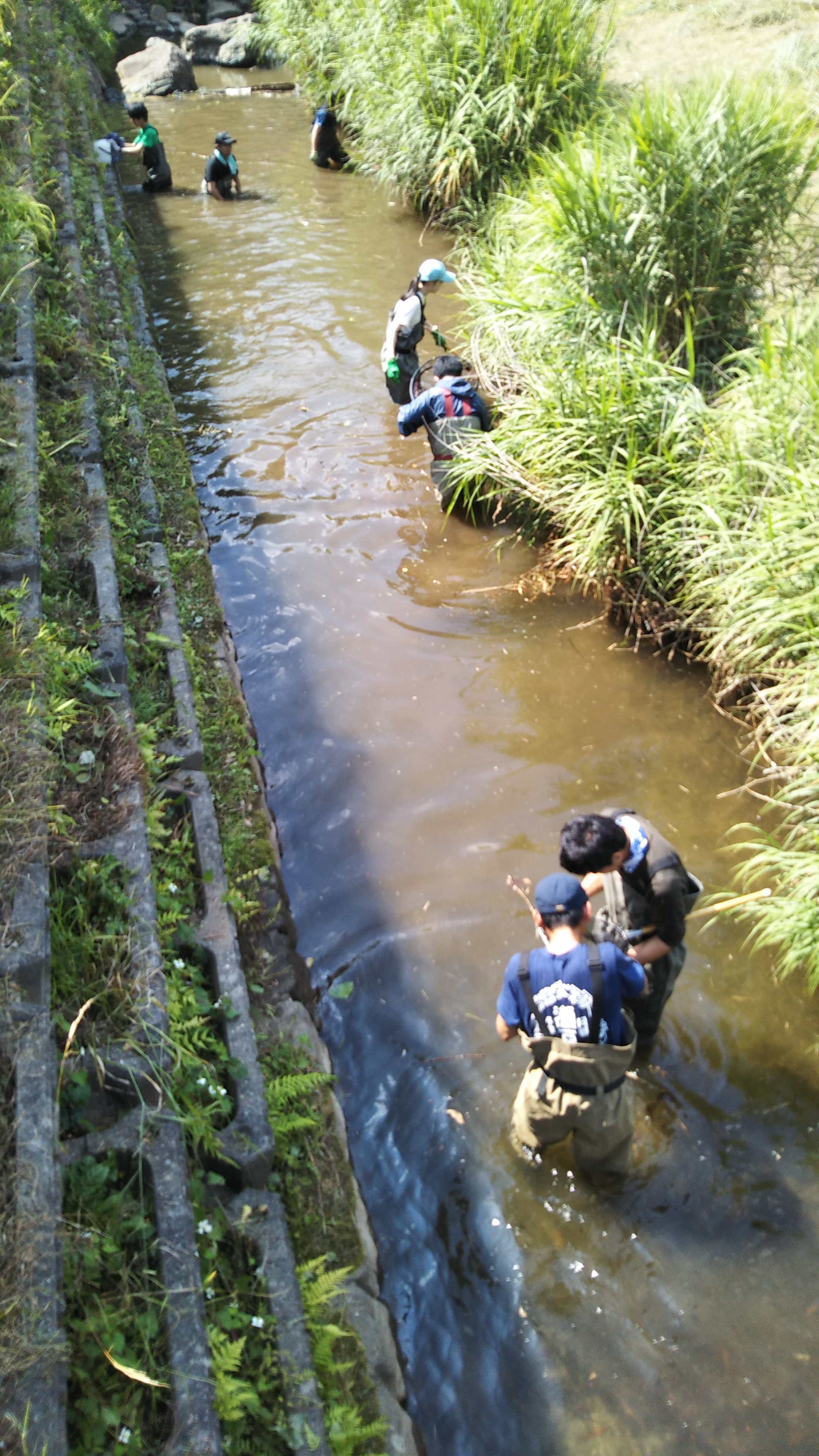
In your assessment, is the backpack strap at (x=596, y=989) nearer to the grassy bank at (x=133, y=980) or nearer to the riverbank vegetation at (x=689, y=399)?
the grassy bank at (x=133, y=980)

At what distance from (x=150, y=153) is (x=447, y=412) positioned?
9.65 meters

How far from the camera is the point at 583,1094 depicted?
11.0 ft

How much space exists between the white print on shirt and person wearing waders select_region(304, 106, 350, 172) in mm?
14643

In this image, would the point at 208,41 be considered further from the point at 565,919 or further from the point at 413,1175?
the point at 413,1175

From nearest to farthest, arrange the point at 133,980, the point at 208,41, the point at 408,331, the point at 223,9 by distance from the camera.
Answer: the point at 133,980 < the point at 408,331 < the point at 208,41 < the point at 223,9

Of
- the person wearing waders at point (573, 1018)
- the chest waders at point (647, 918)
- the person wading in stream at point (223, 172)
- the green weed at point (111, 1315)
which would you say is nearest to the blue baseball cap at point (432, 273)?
the chest waders at point (647, 918)

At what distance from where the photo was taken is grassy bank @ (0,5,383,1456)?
8.00 ft

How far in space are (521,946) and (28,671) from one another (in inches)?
102

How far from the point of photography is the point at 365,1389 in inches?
114

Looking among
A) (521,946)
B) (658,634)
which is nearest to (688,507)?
(658,634)

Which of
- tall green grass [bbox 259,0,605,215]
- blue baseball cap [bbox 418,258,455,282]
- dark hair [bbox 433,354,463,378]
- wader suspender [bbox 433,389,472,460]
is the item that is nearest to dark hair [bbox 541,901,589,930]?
wader suspender [bbox 433,389,472,460]

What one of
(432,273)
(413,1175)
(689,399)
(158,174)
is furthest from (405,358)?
(158,174)

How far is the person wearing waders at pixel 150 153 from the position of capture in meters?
13.4

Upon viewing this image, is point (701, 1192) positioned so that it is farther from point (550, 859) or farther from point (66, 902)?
point (66, 902)
